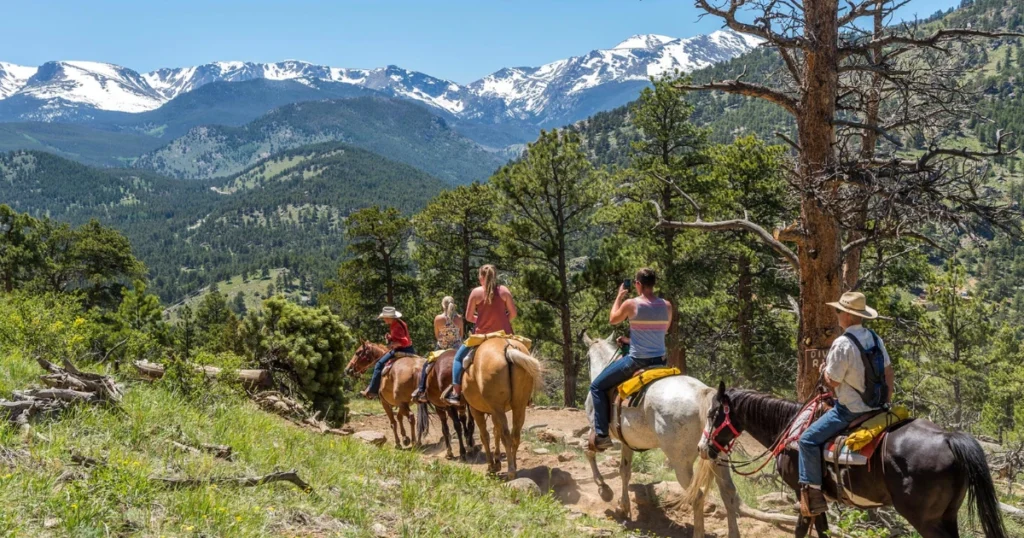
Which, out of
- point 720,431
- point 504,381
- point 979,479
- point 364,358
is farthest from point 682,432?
point 364,358

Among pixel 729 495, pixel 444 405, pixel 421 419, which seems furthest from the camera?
pixel 421 419

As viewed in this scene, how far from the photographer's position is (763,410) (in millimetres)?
7184

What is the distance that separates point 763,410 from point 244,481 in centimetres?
551

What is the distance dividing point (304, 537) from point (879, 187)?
6.88 metres

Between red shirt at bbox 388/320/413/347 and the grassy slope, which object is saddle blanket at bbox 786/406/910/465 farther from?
red shirt at bbox 388/320/413/347

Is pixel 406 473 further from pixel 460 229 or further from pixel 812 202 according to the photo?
pixel 460 229

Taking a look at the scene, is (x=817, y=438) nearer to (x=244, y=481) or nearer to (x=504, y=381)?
(x=504, y=381)

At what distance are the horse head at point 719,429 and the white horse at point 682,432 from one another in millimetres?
158

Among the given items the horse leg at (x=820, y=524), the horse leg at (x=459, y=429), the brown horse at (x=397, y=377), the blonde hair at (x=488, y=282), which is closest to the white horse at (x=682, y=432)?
the horse leg at (x=820, y=524)

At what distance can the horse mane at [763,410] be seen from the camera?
7.02 m

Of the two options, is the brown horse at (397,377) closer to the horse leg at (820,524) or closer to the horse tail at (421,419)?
the horse tail at (421,419)

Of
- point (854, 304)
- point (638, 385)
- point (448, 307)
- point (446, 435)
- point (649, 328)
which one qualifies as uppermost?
point (854, 304)

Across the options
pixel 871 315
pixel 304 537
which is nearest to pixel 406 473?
pixel 304 537

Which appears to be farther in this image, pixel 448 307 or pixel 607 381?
pixel 448 307
